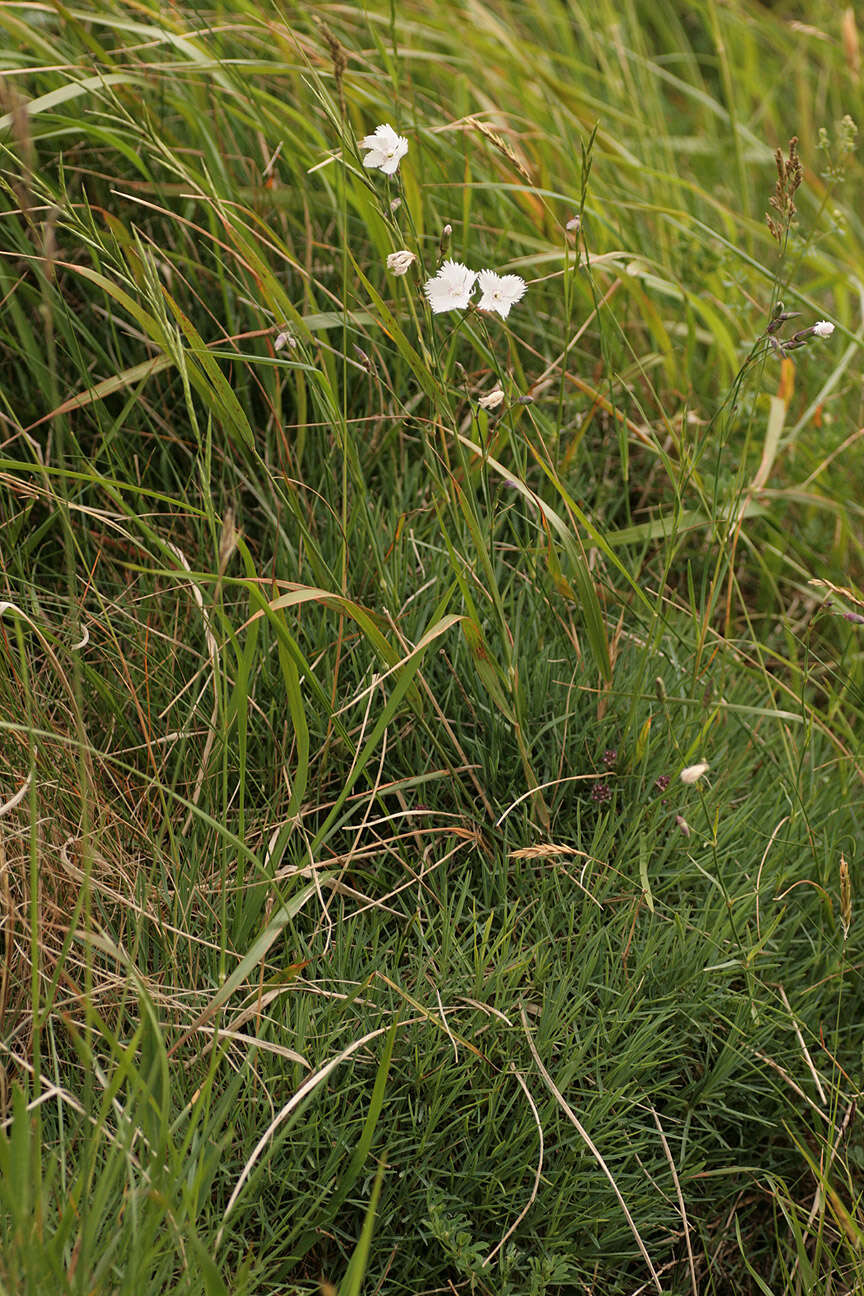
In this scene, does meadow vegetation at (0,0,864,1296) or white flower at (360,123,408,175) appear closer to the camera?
meadow vegetation at (0,0,864,1296)

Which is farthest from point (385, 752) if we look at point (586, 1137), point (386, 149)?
point (386, 149)

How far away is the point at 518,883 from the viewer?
1.56 m

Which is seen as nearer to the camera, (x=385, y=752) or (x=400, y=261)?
(x=400, y=261)

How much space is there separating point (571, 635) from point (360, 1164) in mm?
838

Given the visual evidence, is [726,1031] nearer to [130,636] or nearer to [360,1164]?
[360,1164]

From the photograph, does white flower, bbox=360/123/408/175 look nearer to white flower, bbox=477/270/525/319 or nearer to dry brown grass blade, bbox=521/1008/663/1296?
white flower, bbox=477/270/525/319

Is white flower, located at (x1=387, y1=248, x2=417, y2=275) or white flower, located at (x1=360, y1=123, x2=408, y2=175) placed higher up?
white flower, located at (x1=360, y1=123, x2=408, y2=175)

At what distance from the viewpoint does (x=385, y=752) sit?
1.58 metres

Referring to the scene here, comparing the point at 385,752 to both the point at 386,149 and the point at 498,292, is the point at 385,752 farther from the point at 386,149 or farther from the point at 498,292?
the point at 386,149

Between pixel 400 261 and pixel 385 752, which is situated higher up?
pixel 400 261

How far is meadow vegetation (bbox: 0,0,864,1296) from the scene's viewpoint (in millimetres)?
1267

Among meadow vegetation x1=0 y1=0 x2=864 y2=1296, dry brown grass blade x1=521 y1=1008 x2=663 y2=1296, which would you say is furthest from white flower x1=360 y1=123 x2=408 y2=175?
dry brown grass blade x1=521 y1=1008 x2=663 y2=1296

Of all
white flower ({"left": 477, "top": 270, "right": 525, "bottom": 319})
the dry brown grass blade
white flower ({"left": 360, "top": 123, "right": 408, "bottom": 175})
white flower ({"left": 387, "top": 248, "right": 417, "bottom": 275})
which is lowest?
the dry brown grass blade

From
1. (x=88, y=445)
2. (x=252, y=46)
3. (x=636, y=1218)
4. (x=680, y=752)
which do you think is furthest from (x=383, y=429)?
(x=636, y=1218)
